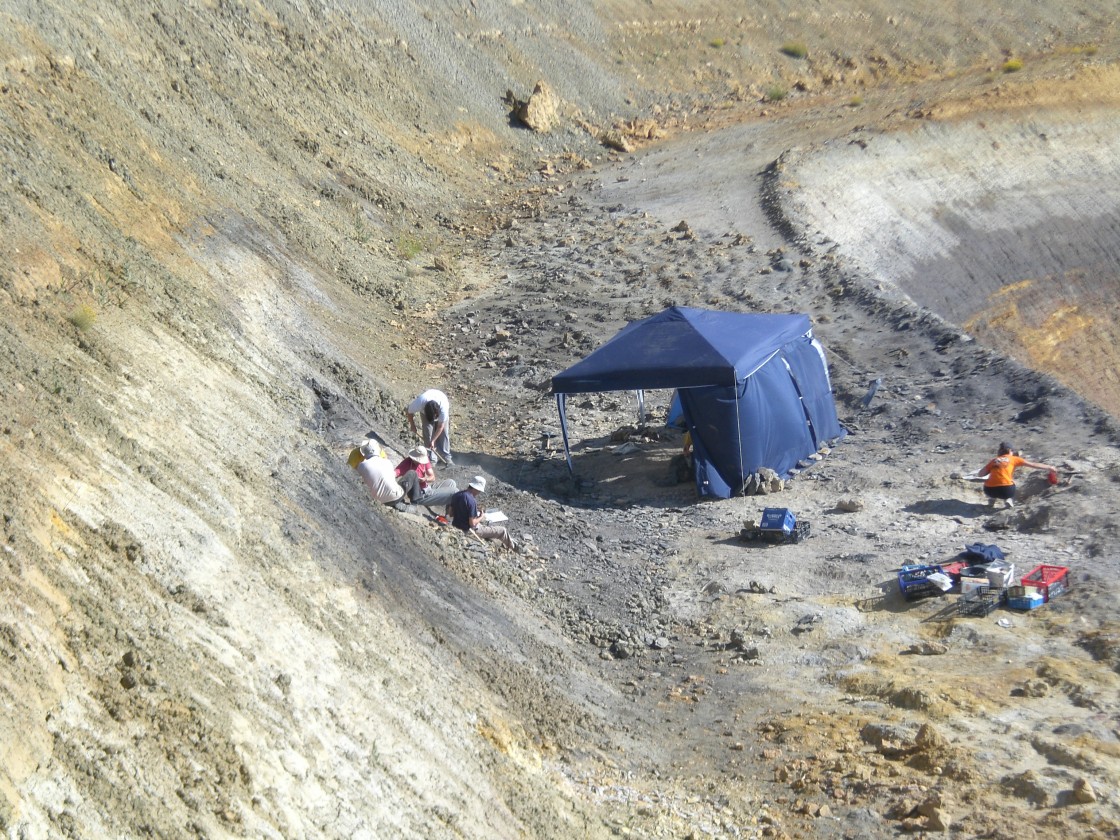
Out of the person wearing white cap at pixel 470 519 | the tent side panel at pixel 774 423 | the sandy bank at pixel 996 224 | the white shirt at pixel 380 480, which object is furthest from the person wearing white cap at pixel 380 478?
the sandy bank at pixel 996 224

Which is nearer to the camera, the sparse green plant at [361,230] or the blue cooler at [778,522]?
the blue cooler at [778,522]

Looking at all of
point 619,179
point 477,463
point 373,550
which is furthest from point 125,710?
point 619,179

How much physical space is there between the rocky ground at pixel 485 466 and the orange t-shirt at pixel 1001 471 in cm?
36

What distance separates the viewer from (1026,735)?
904cm

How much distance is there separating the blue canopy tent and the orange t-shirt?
2.68 meters

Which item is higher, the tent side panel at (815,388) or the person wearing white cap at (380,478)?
the person wearing white cap at (380,478)

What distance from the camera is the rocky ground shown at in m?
7.57

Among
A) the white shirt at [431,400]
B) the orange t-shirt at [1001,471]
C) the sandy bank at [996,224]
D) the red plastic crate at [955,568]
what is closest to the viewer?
the red plastic crate at [955,568]

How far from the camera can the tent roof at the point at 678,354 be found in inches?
604

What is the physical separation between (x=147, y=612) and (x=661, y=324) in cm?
984

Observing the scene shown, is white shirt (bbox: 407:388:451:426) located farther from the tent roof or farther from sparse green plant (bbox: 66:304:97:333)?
sparse green plant (bbox: 66:304:97:333)

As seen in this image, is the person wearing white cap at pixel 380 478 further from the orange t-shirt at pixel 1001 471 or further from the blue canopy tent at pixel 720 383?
the orange t-shirt at pixel 1001 471

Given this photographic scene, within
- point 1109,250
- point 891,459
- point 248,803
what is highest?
point 248,803

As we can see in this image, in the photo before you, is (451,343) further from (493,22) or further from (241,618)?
(493,22)
